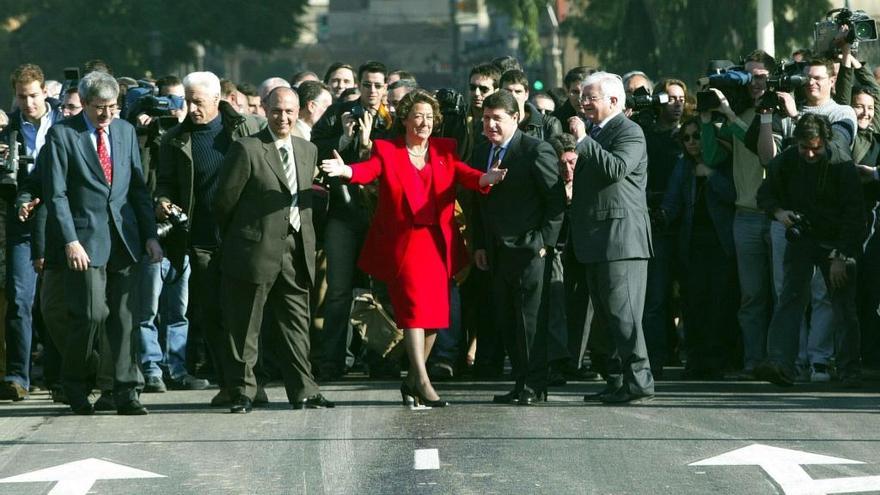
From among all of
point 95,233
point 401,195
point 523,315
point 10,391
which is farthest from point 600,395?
point 10,391

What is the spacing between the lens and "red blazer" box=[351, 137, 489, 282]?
12609mm

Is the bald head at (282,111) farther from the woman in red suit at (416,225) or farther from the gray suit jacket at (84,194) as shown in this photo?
the gray suit jacket at (84,194)

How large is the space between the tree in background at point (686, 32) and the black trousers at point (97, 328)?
→ 26337 millimetres

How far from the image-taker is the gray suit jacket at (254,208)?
12.4 metres

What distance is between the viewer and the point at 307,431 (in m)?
11.5

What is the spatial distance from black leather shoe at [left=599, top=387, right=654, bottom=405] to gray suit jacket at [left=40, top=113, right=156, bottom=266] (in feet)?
10.5

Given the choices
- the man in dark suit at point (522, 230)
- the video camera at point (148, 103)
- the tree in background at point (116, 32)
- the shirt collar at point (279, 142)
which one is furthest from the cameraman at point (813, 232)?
the tree in background at point (116, 32)

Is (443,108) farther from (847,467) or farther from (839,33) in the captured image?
(847,467)

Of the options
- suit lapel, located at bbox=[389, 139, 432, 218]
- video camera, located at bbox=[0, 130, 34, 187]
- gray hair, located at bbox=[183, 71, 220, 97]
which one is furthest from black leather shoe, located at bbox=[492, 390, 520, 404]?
video camera, located at bbox=[0, 130, 34, 187]

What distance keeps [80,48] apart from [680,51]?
79.9ft

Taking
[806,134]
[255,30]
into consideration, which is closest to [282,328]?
[806,134]

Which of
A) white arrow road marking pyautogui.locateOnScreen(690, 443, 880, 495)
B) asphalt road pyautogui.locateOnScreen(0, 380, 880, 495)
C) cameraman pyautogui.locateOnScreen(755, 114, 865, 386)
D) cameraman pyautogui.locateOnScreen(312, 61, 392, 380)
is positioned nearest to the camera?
white arrow road marking pyautogui.locateOnScreen(690, 443, 880, 495)

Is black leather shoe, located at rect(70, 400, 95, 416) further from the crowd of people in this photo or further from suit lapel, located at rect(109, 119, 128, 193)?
suit lapel, located at rect(109, 119, 128, 193)

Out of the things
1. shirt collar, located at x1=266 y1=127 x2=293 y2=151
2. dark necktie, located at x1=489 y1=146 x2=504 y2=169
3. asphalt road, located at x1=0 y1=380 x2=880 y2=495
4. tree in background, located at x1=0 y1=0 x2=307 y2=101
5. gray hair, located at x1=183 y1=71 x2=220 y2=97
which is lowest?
asphalt road, located at x1=0 y1=380 x2=880 y2=495
